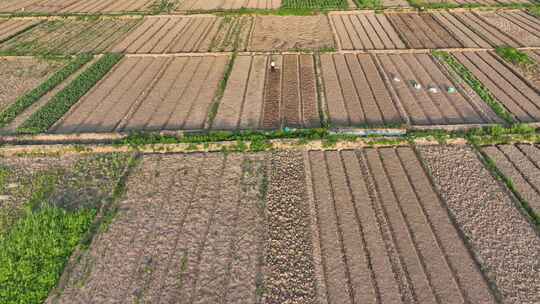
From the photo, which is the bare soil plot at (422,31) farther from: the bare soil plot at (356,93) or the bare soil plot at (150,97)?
the bare soil plot at (150,97)

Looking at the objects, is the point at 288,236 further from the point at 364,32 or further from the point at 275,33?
the point at 364,32

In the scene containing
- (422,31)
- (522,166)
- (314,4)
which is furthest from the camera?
(314,4)

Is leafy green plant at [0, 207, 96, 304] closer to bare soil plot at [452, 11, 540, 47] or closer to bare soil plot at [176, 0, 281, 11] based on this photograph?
bare soil plot at [176, 0, 281, 11]

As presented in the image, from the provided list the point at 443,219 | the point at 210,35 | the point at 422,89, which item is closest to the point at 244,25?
the point at 210,35

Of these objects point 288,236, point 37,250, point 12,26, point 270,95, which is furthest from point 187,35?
point 288,236

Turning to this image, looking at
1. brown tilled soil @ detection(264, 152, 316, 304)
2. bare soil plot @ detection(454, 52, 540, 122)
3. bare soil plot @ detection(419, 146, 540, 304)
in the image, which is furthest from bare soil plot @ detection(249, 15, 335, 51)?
bare soil plot @ detection(419, 146, 540, 304)
